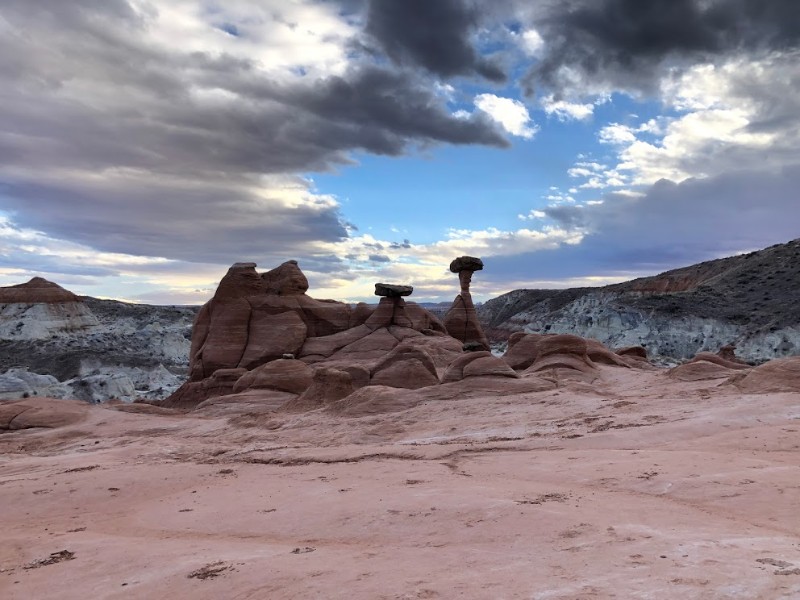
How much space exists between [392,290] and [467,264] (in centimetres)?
878

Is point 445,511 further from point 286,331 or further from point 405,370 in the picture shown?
point 286,331

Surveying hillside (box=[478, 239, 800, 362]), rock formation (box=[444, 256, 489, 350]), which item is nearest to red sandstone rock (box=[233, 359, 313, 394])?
rock formation (box=[444, 256, 489, 350])

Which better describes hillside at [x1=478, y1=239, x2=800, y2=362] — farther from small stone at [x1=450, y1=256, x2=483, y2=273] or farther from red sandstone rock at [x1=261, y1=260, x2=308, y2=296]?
red sandstone rock at [x1=261, y1=260, x2=308, y2=296]

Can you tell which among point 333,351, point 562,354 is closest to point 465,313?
point 333,351

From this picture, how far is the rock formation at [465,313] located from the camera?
125 feet

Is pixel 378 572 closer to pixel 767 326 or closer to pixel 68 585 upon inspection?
pixel 68 585

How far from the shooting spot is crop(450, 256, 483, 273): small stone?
40469 millimetres

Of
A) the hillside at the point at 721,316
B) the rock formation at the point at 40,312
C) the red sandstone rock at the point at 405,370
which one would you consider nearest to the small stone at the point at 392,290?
the red sandstone rock at the point at 405,370

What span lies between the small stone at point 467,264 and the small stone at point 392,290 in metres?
7.60

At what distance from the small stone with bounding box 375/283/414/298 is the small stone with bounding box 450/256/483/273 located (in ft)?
24.9

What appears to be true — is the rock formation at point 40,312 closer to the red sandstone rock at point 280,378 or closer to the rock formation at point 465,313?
the rock formation at point 465,313

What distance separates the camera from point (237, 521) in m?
7.72

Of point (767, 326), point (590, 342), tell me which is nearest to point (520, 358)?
point (590, 342)

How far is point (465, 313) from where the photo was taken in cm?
3869
